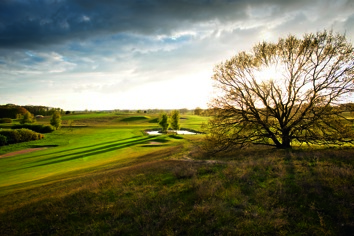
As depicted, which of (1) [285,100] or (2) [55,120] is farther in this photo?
(2) [55,120]

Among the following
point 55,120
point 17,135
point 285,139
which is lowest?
point 17,135

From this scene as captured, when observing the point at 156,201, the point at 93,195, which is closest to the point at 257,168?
the point at 156,201

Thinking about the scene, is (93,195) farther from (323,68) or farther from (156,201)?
(323,68)

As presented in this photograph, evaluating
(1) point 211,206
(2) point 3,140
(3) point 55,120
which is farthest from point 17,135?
(1) point 211,206

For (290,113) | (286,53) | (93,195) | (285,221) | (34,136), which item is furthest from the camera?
(34,136)

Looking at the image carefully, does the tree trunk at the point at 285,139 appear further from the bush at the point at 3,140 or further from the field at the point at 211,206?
the bush at the point at 3,140

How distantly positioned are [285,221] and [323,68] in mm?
16278

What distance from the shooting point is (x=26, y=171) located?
91.8 ft

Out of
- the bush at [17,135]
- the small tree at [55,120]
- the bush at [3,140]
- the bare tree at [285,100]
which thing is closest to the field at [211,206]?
the bare tree at [285,100]

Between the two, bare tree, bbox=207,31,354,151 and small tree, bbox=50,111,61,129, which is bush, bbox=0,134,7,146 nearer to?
small tree, bbox=50,111,61,129

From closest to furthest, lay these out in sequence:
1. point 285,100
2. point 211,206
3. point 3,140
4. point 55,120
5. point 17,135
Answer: point 211,206 < point 285,100 < point 3,140 < point 17,135 < point 55,120

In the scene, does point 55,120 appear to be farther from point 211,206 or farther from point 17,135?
point 211,206

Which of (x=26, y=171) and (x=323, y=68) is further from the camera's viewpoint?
(x=26, y=171)

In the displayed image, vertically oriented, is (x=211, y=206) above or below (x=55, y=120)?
below
